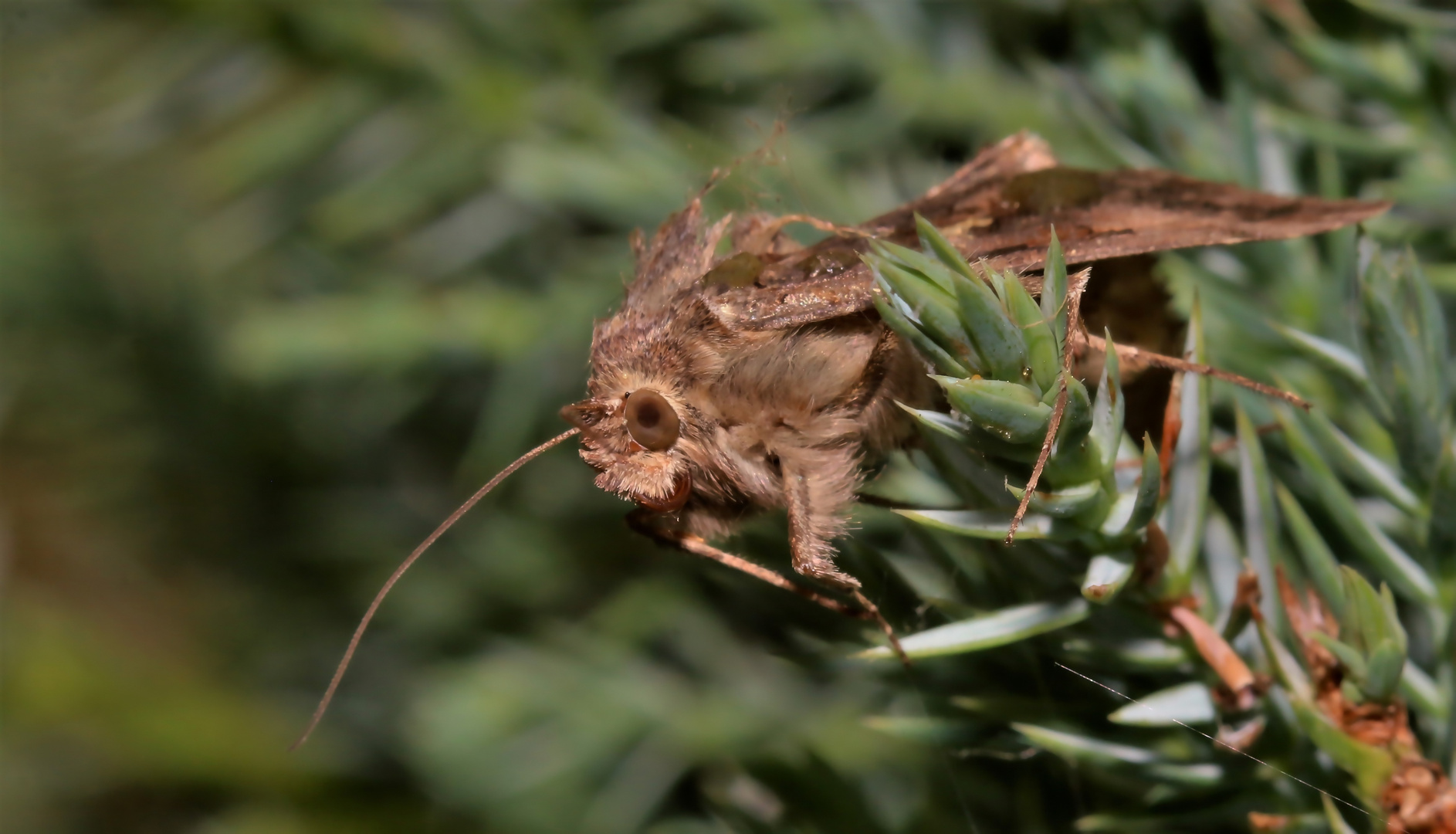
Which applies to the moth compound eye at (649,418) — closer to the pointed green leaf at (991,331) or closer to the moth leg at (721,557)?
the moth leg at (721,557)

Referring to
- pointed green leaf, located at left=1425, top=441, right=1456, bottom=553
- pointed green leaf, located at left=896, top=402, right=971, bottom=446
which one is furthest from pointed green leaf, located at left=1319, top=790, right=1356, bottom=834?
pointed green leaf, located at left=896, top=402, right=971, bottom=446

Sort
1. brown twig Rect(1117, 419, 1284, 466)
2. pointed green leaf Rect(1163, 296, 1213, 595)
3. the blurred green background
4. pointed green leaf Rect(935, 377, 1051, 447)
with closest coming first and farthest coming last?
1. pointed green leaf Rect(935, 377, 1051, 447)
2. pointed green leaf Rect(1163, 296, 1213, 595)
3. brown twig Rect(1117, 419, 1284, 466)
4. the blurred green background

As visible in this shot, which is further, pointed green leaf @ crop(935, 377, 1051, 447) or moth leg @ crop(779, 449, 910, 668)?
moth leg @ crop(779, 449, 910, 668)

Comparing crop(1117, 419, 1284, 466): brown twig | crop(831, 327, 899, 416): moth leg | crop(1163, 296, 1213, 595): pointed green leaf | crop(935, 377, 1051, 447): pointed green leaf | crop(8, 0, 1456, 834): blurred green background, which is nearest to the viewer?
crop(935, 377, 1051, 447): pointed green leaf

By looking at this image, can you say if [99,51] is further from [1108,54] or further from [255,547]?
[1108,54]

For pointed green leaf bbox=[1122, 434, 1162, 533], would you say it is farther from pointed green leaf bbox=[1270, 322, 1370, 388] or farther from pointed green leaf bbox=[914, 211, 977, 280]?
pointed green leaf bbox=[1270, 322, 1370, 388]

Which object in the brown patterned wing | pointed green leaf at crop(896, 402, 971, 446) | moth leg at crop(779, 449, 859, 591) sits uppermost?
the brown patterned wing

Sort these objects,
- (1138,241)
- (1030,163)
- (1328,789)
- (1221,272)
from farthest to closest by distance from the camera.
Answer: (1221,272) < (1030,163) < (1138,241) < (1328,789)

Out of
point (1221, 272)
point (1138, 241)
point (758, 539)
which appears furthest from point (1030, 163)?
point (758, 539)
